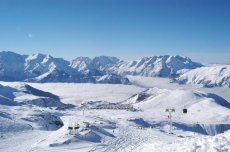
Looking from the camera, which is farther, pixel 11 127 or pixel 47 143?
pixel 11 127

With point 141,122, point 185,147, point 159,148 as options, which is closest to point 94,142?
point 159,148

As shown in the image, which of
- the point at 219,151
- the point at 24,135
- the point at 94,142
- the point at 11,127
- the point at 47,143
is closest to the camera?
the point at 219,151

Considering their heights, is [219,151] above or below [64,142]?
above

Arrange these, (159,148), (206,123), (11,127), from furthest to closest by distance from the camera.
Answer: (206,123) < (11,127) < (159,148)

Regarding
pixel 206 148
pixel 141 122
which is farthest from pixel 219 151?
pixel 141 122

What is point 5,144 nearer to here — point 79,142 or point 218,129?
point 79,142

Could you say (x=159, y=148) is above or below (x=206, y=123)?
above

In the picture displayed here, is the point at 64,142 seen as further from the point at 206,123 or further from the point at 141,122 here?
the point at 206,123

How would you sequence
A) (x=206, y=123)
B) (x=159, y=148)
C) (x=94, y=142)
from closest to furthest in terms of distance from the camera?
1. (x=159, y=148)
2. (x=94, y=142)
3. (x=206, y=123)

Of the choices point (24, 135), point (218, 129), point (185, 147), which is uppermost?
point (185, 147)
